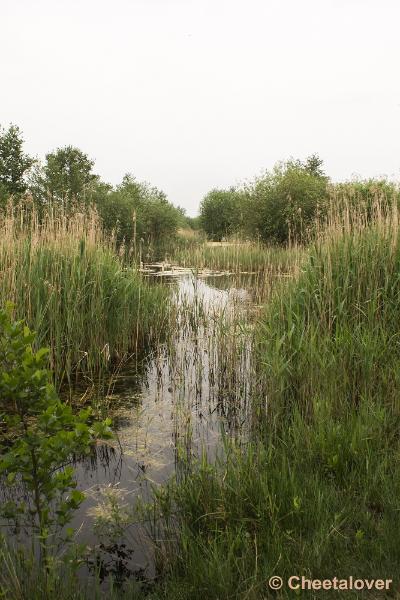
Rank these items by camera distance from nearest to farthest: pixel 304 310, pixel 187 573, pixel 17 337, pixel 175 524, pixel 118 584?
pixel 17 337, pixel 187 573, pixel 118 584, pixel 175 524, pixel 304 310

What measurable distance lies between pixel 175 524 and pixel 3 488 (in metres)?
1.40

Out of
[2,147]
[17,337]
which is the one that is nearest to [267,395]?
[17,337]

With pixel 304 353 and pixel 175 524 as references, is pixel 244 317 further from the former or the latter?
pixel 175 524

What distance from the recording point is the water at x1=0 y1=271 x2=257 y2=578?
2715mm

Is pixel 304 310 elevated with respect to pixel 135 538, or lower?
elevated

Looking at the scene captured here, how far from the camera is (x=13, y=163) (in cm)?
2036

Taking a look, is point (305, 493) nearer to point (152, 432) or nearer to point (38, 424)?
point (38, 424)

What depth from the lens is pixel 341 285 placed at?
504 cm

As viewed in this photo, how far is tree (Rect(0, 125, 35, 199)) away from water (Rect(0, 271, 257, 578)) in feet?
52.8

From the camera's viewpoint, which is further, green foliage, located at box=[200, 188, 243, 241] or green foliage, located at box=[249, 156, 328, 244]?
green foliage, located at box=[200, 188, 243, 241]

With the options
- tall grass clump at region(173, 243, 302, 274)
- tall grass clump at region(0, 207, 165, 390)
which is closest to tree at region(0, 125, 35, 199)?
tall grass clump at region(173, 243, 302, 274)

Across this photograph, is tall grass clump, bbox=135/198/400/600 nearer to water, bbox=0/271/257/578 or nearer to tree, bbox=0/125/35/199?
water, bbox=0/271/257/578

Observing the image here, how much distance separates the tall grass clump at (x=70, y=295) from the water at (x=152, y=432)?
1.81 feet

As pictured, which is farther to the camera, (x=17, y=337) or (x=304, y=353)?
(x=304, y=353)
